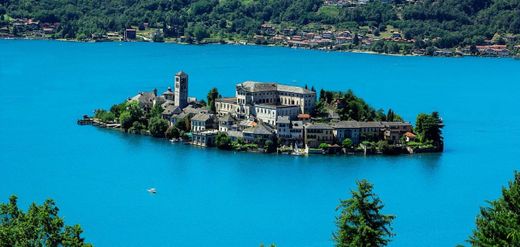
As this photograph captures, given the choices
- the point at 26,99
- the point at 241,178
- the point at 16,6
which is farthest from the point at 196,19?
the point at 241,178

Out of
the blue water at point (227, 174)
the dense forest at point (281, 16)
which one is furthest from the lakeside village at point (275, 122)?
the dense forest at point (281, 16)

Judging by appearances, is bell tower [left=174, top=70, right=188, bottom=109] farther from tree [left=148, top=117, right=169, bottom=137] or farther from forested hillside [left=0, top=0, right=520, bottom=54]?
forested hillside [left=0, top=0, right=520, bottom=54]

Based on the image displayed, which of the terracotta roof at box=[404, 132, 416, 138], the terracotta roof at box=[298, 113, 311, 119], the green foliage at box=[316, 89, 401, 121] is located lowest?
the terracotta roof at box=[404, 132, 416, 138]

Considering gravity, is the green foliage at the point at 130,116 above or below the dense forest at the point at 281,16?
below

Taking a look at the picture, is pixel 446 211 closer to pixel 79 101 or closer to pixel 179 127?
pixel 179 127

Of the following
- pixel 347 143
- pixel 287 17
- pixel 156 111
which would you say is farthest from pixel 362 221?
pixel 287 17

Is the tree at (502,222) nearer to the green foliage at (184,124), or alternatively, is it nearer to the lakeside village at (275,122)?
the lakeside village at (275,122)

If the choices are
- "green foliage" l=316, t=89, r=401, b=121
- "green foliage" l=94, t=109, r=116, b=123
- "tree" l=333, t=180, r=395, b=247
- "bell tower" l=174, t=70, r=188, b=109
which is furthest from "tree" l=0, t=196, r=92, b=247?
"green foliage" l=94, t=109, r=116, b=123
